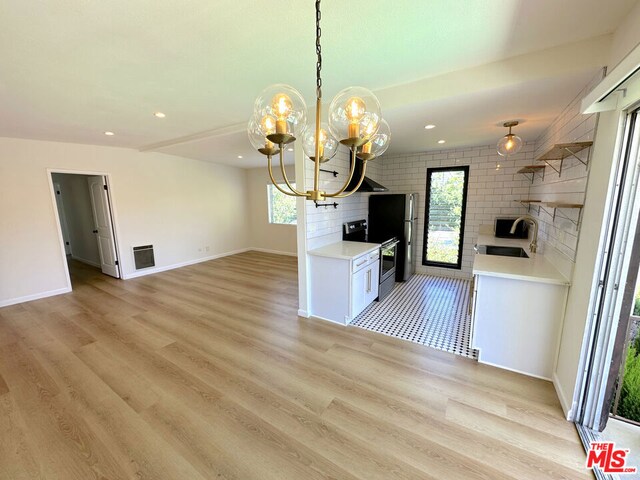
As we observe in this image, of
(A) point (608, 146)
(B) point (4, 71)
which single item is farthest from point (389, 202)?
(B) point (4, 71)

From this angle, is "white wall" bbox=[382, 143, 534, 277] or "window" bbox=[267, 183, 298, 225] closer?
"white wall" bbox=[382, 143, 534, 277]

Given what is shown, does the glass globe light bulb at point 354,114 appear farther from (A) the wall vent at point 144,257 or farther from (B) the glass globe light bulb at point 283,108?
(A) the wall vent at point 144,257

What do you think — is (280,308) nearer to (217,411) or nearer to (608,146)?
(217,411)

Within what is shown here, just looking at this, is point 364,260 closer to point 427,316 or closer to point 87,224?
point 427,316

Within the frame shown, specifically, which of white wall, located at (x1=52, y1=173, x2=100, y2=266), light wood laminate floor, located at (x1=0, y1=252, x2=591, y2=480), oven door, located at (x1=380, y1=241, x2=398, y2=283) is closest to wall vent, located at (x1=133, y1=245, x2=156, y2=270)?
white wall, located at (x1=52, y1=173, x2=100, y2=266)

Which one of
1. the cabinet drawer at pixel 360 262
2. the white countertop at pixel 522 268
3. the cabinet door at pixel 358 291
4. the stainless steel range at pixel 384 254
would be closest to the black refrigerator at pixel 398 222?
the stainless steel range at pixel 384 254

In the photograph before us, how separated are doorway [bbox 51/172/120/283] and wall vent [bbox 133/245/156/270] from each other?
32 cm

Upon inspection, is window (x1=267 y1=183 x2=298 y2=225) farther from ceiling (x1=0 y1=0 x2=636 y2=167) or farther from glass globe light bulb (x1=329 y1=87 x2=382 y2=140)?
glass globe light bulb (x1=329 y1=87 x2=382 y2=140)

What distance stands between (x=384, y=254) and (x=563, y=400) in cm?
240

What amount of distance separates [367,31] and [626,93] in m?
1.45

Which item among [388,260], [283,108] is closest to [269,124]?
[283,108]

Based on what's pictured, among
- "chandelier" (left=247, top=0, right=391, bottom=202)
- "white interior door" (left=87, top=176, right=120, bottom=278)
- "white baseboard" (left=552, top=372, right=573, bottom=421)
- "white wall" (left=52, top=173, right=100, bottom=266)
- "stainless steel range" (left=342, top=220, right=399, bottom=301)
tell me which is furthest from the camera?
"white wall" (left=52, top=173, right=100, bottom=266)

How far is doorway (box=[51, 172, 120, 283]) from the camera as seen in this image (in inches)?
192

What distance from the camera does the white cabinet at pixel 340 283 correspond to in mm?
2939
